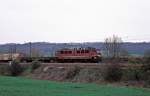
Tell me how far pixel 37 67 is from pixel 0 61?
21.7 metres

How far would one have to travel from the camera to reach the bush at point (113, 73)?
222 feet

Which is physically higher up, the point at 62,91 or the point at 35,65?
the point at 35,65

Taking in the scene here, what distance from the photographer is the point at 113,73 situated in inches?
2672

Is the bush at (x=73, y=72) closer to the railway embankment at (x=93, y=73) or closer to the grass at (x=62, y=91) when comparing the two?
the railway embankment at (x=93, y=73)

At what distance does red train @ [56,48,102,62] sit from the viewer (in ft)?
286

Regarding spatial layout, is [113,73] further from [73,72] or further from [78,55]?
[78,55]

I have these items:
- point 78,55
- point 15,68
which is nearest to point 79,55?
point 78,55

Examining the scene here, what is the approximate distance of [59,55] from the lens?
302ft

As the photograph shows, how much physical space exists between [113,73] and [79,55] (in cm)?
2145

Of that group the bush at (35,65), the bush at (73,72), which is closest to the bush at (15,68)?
the bush at (35,65)

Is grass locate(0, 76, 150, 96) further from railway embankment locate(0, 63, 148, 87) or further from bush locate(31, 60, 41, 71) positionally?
bush locate(31, 60, 41, 71)

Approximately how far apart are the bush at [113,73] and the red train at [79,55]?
681 inches

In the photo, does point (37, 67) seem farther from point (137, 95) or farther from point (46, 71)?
point (137, 95)

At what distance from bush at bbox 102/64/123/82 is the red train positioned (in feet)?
56.8
